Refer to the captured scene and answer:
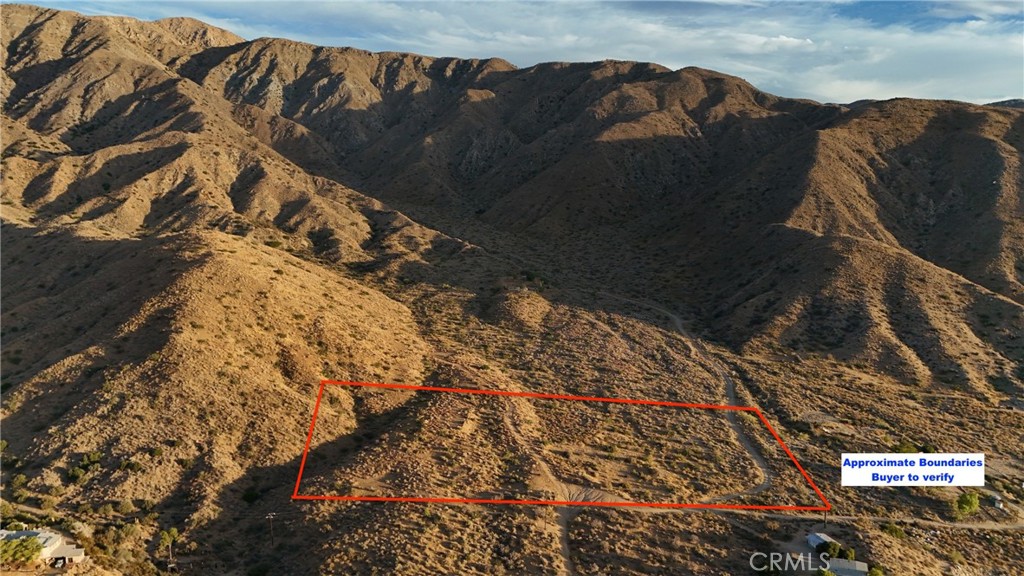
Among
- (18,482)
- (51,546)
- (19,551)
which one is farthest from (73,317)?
(19,551)

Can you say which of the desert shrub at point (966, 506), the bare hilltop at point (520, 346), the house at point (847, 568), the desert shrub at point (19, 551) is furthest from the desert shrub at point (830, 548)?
the desert shrub at point (19, 551)

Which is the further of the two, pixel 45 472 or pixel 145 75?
pixel 145 75

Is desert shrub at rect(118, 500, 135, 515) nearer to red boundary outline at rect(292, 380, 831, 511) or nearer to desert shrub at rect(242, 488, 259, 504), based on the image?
desert shrub at rect(242, 488, 259, 504)

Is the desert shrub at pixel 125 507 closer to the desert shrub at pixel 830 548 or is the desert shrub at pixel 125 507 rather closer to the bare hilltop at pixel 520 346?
the bare hilltop at pixel 520 346

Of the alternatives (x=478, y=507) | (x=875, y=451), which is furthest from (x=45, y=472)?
(x=875, y=451)

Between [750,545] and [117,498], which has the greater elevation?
[750,545]

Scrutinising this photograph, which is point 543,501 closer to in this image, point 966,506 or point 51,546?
point 51,546

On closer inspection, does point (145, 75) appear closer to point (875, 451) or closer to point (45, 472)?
point (45, 472)

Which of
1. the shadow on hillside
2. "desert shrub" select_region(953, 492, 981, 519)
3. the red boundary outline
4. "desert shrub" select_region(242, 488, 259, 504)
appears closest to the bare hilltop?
the shadow on hillside
